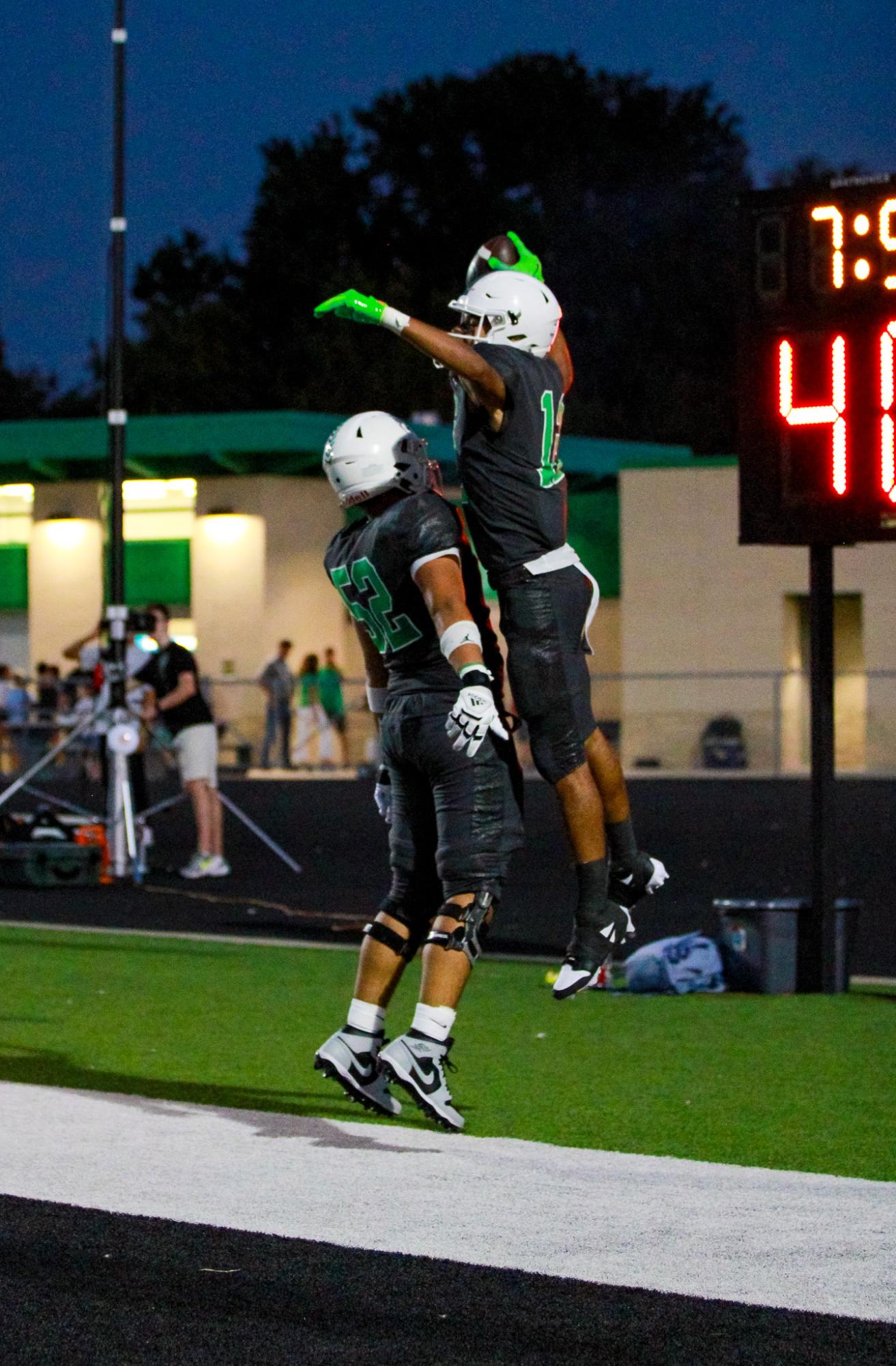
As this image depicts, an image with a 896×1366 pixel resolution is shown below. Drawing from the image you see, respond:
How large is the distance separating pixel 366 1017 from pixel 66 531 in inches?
1222

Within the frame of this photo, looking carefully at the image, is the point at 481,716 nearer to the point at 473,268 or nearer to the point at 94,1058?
the point at 473,268

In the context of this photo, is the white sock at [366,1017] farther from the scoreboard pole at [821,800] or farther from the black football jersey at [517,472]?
the scoreboard pole at [821,800]

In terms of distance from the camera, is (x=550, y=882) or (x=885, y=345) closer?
(x=885, y=345)

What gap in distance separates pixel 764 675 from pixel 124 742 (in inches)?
559

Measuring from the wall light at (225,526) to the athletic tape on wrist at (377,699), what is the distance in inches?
1134

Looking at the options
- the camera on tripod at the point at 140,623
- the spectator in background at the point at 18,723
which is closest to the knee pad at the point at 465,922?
the camera on tripod at the point at 140,623

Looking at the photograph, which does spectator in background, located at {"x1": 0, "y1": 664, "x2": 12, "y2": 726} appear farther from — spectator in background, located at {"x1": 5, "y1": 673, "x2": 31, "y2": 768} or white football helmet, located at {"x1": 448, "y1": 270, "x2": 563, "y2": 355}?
white football helmet, located at {"x1": 448, "y1": 270, "x2": 563, "y2": 355}

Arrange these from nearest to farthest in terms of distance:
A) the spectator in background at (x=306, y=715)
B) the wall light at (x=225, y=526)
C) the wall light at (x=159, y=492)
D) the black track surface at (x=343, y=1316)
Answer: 1. the black track surface at (x=343, y=1316)
2. the spectator in background at (x=306, y=715)
3. the wall light at (x=225, y=526)
4. the wall light at (x=159, y=492)

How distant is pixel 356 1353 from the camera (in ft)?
12.8

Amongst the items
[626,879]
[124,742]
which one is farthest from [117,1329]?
[124,742]

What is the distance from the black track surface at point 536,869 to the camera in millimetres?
12883

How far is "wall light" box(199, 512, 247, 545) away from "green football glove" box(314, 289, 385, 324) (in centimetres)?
2949

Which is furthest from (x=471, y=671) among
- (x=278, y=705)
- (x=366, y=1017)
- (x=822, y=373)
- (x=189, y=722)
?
(x=278, y=705)

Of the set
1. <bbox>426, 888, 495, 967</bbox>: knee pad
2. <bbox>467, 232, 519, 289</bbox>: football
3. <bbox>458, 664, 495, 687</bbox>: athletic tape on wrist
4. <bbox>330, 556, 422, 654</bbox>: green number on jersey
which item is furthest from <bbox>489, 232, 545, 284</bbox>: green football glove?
<bbox>426, 888, 495, 967</bbox>: knee pad
